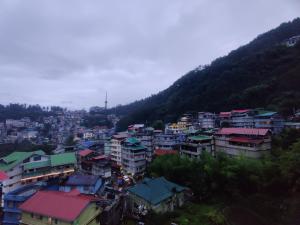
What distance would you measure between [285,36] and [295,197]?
80.5 meters

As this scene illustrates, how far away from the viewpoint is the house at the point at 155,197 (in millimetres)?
22312

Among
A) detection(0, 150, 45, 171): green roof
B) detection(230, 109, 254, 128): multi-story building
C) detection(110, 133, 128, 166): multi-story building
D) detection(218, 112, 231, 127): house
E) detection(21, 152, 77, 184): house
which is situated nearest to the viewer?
detection(0, 150, 45, 171): green roof

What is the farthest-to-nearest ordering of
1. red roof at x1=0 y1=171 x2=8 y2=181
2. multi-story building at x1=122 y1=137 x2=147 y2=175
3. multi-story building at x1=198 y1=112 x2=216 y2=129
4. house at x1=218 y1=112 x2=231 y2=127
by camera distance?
multi-story building at x1=198 y1=112 x2=216 y2=129 < house at x1=218 y1=112 x2=231 y2=127 < multi-story building at x1=122 y1=137 x2=147 y2=175 < red roof at x1=0 y1=171 x2=8 y2=181

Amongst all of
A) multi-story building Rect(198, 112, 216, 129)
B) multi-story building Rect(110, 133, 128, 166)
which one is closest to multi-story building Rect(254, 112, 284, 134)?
multi-story building Rect(198, 112, 216, 129)

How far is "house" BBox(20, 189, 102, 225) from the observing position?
16.9 metres

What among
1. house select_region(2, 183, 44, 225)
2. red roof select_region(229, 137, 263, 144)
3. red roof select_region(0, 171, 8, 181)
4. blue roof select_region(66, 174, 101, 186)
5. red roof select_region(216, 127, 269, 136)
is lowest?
house select_region(2, 183, 44, 225)

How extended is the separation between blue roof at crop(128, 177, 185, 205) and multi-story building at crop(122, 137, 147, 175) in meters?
11.2

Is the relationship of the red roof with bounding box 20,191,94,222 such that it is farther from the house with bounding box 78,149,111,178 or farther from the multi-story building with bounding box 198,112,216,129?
the multi-story building with bounding box 198,112,216,129

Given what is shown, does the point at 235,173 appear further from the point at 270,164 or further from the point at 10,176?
the point at 10,176

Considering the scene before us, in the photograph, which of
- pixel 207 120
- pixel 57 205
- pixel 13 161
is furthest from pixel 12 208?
pixel 207 120

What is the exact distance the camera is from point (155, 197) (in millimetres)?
22594

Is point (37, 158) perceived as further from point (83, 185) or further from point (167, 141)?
point (167, 141)

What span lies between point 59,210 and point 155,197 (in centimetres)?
903

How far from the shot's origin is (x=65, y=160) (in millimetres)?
32406
